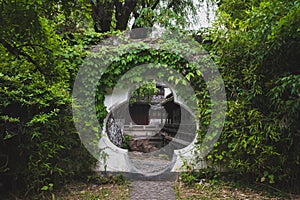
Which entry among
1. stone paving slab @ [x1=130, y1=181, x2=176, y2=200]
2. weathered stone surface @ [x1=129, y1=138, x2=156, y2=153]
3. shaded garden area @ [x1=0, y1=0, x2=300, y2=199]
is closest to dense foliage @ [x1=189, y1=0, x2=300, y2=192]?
shaded garden area @ [x1=0, y1=0, x2=300, y2=199]

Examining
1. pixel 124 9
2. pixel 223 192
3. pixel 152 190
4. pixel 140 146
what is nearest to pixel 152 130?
pixel 140 146

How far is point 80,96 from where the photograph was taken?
4129 mm

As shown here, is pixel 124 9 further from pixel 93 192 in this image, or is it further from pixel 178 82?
pixel 93 192

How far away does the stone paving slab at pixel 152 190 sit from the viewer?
3295mm

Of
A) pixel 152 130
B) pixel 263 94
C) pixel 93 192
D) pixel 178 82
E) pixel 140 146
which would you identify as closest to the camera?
pixel 93 192

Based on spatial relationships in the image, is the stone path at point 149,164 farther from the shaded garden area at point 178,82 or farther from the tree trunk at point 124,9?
the tree trunk at point 124,9

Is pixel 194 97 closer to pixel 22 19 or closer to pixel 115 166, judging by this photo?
pixel 115 166

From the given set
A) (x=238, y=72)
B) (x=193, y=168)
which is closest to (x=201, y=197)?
(x=193, y=168)

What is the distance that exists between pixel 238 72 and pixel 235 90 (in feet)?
0.98

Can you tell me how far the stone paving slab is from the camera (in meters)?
3.29

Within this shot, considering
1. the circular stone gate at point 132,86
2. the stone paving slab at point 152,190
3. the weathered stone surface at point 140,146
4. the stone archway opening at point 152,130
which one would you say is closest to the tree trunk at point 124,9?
the stone archway opening at point 152,130

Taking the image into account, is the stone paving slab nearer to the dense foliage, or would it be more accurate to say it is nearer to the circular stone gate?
the circular stone gate

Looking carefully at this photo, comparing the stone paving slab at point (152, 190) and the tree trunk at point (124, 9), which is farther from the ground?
the tree trunk at point (124, 9)

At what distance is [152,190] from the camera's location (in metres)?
3.62
